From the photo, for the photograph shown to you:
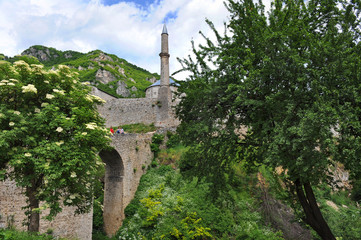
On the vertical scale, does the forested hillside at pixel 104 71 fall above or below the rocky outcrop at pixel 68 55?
below

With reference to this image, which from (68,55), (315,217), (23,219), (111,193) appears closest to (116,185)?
(111,193)

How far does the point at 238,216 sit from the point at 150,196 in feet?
20.2

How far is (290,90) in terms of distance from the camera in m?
8.60

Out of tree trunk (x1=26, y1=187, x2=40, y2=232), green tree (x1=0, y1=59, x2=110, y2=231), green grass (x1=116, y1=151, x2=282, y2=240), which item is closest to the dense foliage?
green grass (x1=116, y1=151, x2=282, y2=240)

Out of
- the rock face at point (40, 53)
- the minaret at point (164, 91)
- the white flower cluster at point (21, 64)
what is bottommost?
the white flower cluster at point (21, 64)

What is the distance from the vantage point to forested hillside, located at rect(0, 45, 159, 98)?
267 ft

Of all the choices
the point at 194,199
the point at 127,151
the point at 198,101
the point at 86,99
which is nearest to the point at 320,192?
the point at 194,199

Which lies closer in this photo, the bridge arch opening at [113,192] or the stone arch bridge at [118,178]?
the bridge arch opening at [113,192]

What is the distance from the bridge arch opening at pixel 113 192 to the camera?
20.0 m

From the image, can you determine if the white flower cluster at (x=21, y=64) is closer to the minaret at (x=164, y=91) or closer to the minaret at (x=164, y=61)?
the minaret at (x=164, y=91)

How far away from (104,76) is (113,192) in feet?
227

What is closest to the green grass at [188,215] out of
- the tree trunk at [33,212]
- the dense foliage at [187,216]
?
the dense foliage at [187,216]

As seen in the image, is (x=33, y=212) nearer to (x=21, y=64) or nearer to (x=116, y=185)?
(x=21, y=64)

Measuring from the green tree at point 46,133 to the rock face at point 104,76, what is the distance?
76.9m
